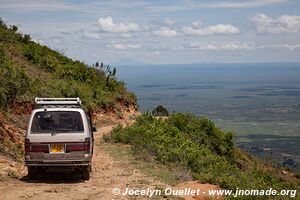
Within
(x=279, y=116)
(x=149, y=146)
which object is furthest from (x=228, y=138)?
(x=279, y=116)

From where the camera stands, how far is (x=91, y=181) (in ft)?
40.0

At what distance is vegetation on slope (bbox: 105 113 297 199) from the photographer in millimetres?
13460

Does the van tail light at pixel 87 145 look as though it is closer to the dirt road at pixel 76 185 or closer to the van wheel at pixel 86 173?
the van wheel at pixel 86 173

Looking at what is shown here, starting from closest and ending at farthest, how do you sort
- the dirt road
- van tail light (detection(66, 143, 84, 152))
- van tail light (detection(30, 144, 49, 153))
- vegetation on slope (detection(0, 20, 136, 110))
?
the dirt road
van tail light (detection(30, 144, 49, 153))
van tail light (detection(66, 143, 84, 152))
vegetation on slope (detection(0, 20, 136, 110))

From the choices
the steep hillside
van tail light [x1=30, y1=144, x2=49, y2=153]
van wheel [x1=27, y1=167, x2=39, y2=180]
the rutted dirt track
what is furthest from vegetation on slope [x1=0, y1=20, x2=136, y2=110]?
van tail light [x1=30, y1=144, x2=49, y2=153]

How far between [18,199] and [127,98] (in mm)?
25678

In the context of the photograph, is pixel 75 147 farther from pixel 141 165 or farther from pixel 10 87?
pixel 10 87

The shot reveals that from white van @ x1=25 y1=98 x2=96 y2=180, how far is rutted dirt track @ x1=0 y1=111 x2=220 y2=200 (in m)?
0.43

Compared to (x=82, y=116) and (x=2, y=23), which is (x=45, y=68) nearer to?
(x=2, y=23)

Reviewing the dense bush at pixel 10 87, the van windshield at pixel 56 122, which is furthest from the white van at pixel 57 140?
the dense bush at pixel 10 87

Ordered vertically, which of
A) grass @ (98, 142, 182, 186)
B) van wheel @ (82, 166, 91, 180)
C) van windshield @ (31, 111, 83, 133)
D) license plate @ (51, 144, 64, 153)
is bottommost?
grass @ (98, 142, 182, 186)

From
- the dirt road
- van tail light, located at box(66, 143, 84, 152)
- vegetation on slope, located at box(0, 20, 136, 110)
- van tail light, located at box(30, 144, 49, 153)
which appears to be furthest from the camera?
vegetation on slope, located at box(0, 20, 136, 110)

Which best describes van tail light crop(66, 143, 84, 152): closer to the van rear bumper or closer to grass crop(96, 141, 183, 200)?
the van rear bumper

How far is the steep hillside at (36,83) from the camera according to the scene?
19.6 m
